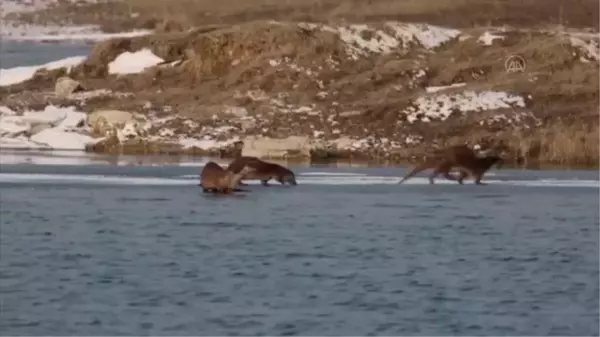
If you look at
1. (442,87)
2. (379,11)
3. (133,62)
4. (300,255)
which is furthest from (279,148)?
(379,11)

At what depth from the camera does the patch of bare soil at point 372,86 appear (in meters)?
30.2

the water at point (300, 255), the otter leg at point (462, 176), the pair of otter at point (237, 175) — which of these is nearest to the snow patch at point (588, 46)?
the water at point (300, 255)

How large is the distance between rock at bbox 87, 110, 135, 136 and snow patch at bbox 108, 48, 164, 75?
24.5ft

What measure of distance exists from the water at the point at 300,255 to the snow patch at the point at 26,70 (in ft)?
49.4

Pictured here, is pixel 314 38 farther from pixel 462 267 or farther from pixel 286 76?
pixel 462 267

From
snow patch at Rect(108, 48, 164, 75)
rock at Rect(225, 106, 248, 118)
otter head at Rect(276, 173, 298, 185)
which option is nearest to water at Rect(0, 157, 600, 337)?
otter head at Rect(276, 173, 298, 185)

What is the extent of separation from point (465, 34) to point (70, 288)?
2759cm

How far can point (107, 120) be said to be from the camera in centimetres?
3225

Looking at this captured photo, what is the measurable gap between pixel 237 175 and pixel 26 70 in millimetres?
19321

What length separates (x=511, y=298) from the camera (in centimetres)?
1383

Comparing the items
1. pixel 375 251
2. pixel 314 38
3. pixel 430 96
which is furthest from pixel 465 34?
pixel 375 251

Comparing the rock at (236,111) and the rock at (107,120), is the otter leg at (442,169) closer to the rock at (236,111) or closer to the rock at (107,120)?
the rock at (236,111)

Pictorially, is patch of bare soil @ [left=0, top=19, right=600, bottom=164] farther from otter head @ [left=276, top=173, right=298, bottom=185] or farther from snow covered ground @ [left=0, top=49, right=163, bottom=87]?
otter head @ [left=276, top=173, right=298, bottom=185]

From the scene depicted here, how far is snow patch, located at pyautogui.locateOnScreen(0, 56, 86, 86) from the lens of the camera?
3969 cm
